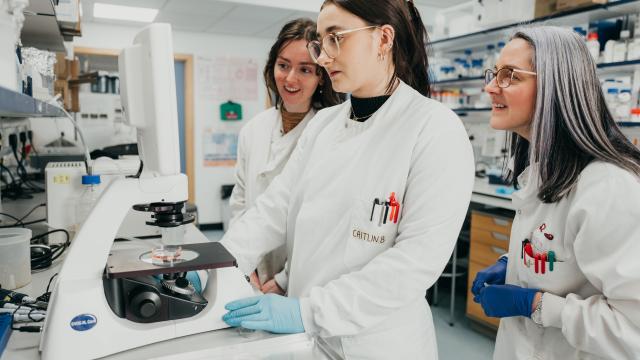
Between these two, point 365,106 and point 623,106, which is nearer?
point 365,106

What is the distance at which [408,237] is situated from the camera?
3.05ft

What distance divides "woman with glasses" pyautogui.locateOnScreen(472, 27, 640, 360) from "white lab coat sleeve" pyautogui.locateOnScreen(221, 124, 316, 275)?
0.56 meters

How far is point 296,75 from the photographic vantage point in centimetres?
156

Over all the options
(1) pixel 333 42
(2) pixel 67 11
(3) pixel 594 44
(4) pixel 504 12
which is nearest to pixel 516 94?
(1) pixel 333 42

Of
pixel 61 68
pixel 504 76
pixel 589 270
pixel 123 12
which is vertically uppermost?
pixel 123 12

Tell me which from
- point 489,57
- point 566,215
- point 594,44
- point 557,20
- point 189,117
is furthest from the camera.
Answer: point 189,117

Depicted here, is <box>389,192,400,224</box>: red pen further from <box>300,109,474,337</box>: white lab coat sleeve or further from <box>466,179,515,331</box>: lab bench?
<box>466,179,515,331</box>: lab bench

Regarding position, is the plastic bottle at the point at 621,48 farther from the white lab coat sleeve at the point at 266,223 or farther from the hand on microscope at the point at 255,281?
the hand on microscope at the point at 255,281

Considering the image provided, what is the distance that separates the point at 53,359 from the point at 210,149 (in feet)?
16.6

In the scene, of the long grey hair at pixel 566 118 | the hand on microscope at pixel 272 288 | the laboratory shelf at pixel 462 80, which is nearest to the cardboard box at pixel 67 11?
the hand on microscope at pixel 272 288

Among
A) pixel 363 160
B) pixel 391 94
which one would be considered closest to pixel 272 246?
pixel 363 160

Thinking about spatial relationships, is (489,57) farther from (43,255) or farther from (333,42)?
(43,255)

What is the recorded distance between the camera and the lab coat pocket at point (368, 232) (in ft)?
3.26

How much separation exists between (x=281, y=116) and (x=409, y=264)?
3.20ft
